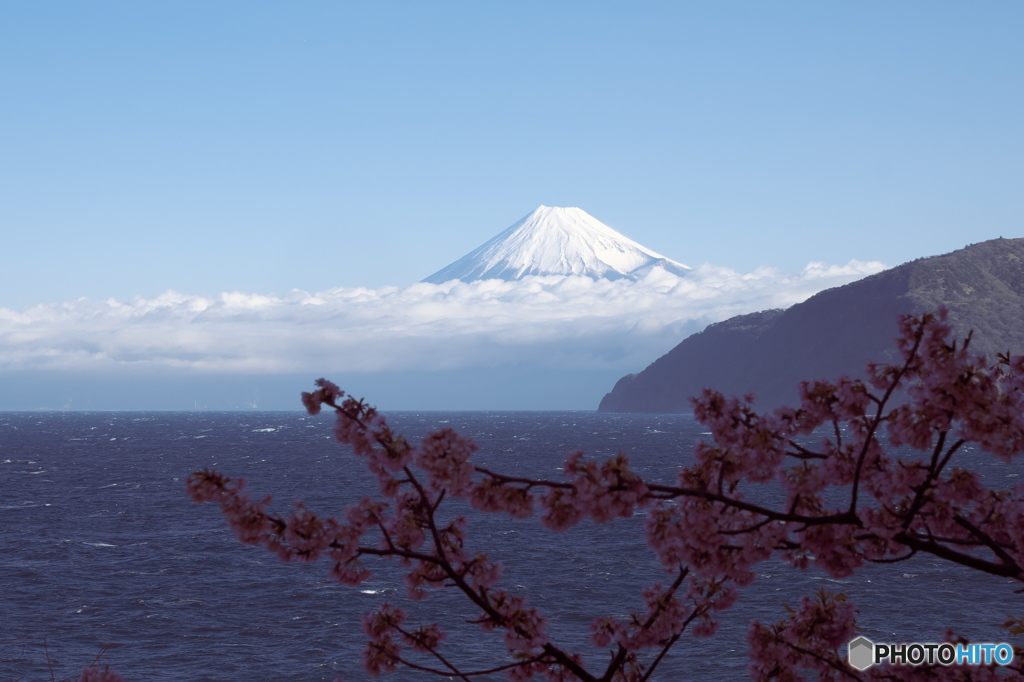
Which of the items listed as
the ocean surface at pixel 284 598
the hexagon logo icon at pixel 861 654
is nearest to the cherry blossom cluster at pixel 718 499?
the hexagon logo icon at pixel 861 654

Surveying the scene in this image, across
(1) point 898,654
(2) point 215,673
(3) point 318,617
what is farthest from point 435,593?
(1) point 898,654

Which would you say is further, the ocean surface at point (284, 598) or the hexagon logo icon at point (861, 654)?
the ocean surface at point (284, 598)

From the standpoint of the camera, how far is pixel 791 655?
6520mm

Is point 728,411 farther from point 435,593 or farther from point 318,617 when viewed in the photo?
point 435,593

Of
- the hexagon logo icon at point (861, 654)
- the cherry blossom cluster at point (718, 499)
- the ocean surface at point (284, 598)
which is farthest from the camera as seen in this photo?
the ocean surface at point (284, 598)

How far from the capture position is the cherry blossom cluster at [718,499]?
15.5 feet

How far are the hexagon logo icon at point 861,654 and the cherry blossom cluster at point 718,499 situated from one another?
183cm

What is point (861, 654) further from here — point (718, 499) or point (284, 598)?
point (284, 598)

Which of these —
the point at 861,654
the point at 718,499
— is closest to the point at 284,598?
the point at 861,654

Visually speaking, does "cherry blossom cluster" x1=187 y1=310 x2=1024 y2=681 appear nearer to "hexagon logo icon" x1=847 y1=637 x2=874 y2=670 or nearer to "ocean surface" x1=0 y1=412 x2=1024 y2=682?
"hexagon logo icon" x1=847 y1=637 x2=874 y2=670

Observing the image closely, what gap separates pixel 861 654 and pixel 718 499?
11.6ft

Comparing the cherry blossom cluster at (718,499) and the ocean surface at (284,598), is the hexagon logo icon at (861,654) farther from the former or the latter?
the ocean surface at (284,598)

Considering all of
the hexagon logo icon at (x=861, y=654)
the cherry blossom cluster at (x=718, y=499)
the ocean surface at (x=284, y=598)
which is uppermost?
the cherry blossom cluster at (x=718, y=499)

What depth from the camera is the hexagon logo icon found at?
24.5ft
